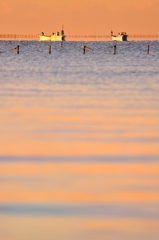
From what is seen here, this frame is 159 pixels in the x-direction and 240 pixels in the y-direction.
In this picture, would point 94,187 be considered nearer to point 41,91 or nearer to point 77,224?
point 77,224

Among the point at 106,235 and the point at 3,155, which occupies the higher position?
the point at 3,155

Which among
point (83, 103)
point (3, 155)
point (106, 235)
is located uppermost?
point (83, 103)

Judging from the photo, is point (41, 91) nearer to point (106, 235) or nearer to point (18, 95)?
point (18, 95)

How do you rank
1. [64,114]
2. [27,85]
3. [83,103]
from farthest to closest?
1. [27,85]
2. [83,103]
3. [64,114]

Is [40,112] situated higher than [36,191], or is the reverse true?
[40,112]

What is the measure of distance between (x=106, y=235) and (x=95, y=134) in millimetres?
9855

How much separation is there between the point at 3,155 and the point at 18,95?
17.3 m

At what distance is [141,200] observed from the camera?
42.1 feet

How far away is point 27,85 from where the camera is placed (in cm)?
4222

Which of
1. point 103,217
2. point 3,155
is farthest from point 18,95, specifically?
point 103,217

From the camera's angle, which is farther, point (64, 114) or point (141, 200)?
point (64, 114)

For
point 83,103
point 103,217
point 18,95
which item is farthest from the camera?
point 18,95

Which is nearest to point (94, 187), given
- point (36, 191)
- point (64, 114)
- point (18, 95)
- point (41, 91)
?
point (36, 191)

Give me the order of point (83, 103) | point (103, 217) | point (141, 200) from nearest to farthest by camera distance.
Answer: point (103, 217), point (141, 200), point (83, 103)
